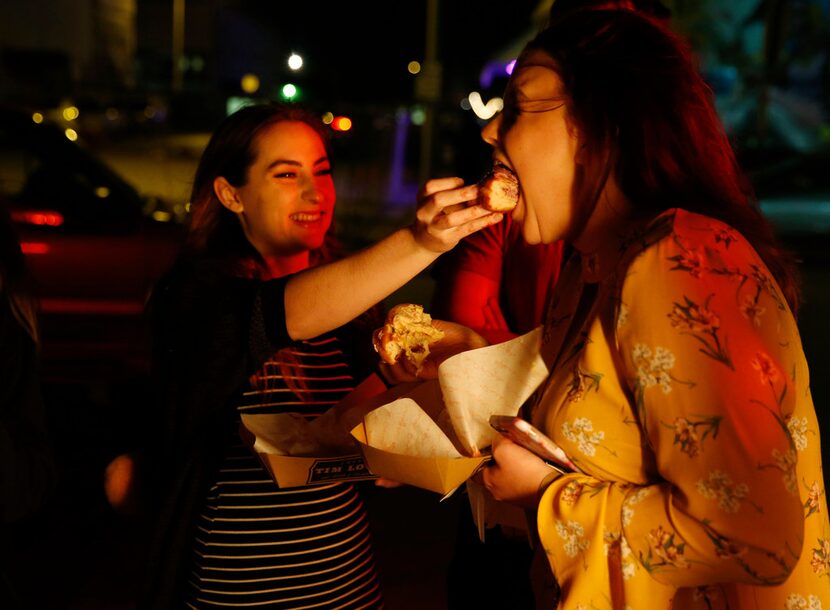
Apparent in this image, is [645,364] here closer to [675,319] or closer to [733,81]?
[675,319]

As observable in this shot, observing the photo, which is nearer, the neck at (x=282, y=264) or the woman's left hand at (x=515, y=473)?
the woman's left hand at (x=515, y=473)

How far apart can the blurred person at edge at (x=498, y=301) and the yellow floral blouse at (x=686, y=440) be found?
1.10m

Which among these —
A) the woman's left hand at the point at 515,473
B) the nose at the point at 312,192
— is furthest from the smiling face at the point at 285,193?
the woman's left hand at the point at 515,473

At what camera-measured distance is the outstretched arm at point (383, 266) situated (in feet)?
7.05

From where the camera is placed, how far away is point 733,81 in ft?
114

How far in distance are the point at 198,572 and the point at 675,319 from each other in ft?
4.87

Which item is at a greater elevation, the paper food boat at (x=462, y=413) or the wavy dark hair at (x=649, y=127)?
the wavy dark hair at (x=649, y=127)

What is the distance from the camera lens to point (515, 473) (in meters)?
1.90

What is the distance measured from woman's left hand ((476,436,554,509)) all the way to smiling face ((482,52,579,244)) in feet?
1.64

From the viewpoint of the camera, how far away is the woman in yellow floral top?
164 cm

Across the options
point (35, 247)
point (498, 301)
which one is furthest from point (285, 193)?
point (35, 247)


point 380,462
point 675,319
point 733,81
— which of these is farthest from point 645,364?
point 733,81

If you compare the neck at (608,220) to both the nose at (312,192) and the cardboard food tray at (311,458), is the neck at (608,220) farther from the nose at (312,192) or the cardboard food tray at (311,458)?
the nose at (312,192)

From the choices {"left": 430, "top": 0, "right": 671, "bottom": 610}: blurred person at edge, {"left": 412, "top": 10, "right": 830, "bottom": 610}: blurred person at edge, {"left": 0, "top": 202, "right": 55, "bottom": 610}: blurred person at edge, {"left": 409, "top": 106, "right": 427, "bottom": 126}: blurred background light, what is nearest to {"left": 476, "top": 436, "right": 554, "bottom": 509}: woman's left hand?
{"left": 412, "top": 10, "right": 830, "bottom": 610}: blurred person at edge
